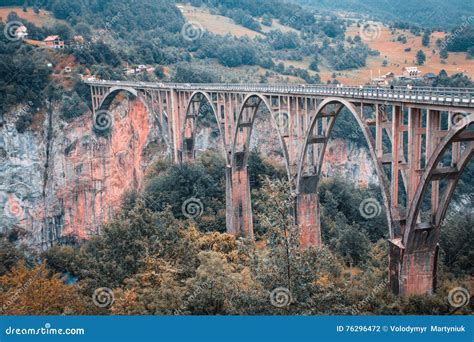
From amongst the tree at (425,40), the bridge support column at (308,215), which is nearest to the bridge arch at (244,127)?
the bridge support column at (308,215)

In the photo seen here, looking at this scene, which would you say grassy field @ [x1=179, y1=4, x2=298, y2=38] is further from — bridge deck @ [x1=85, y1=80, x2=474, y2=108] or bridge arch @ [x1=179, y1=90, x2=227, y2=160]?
bridge deck @ [x1=85, y1=80, x2=474, y2=108]

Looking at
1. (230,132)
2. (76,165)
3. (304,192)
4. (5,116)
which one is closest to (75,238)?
(76,165)

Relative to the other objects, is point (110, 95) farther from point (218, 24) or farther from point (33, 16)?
point (218, 24)

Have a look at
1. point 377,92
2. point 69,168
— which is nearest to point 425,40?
point 69,168

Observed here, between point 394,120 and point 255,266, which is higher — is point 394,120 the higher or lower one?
the higher one

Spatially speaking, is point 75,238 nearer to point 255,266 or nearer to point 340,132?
point 340,132

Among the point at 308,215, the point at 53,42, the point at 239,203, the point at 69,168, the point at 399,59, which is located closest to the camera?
the point at 308,215
